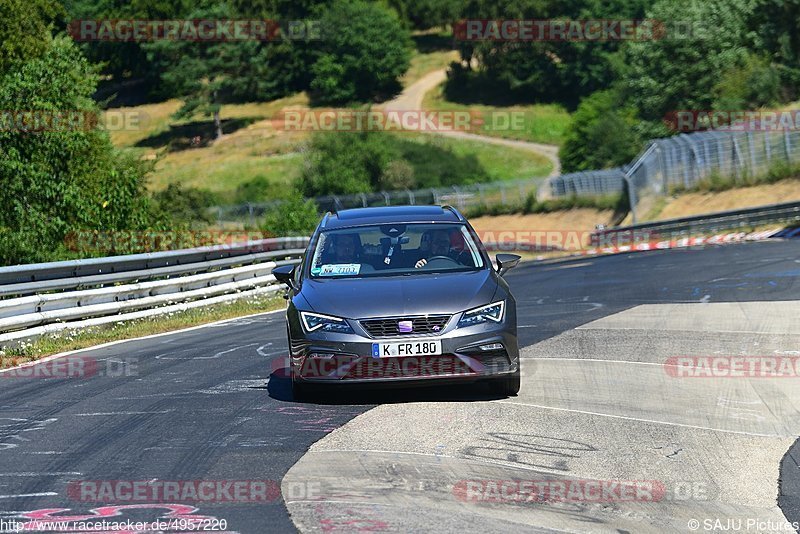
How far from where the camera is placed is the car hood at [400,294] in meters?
9.64

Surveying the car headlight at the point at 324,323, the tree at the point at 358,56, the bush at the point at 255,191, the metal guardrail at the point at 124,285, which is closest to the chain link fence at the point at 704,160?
the metal guardrail at the point at 124,285

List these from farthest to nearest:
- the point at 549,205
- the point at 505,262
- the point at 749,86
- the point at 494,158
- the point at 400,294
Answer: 1. the point at 494,158
2. the point at 749,86
3. the point at 549,205
4. the point at 505,262
5. the point at 400,294

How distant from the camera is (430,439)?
838cm

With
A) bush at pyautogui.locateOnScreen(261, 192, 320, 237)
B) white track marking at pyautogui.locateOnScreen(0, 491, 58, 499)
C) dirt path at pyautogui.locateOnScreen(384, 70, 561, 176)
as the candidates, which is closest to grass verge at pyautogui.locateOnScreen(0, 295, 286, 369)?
white track marking at pyautogui.locateOnScreen(0, 491, 58, 499)

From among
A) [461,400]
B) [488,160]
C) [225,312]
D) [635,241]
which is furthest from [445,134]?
[461,400]

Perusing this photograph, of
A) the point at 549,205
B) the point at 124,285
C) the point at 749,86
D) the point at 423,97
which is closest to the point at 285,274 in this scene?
the point at 124,285

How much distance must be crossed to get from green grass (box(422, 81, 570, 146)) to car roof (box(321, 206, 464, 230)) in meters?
88.9

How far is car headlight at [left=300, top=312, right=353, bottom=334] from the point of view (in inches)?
379

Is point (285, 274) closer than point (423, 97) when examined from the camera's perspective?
Yes

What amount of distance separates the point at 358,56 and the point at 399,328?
10692cm

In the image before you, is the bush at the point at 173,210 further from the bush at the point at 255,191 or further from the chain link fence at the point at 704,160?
the bush at the point at 255,191

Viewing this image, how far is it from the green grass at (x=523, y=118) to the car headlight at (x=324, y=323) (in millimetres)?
91049

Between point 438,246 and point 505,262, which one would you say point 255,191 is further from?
point 505,262

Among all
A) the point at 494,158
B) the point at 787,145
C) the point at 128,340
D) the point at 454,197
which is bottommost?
the point at 494,158
